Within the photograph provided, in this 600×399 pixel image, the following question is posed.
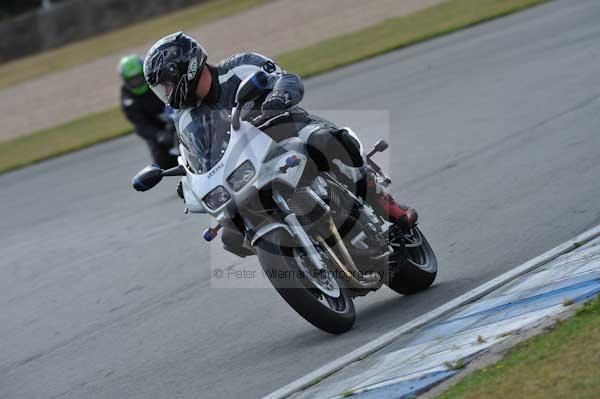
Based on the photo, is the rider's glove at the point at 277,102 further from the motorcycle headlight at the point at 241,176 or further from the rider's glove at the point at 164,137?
the rider's glove at the point at 164,137

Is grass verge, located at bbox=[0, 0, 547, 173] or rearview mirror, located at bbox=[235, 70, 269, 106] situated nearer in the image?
rearview mirror, located at bbox=[235, 70, 269, 106]

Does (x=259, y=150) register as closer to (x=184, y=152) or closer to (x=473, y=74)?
(x=184, y=152)

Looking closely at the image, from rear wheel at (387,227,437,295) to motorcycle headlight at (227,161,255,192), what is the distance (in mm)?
1163

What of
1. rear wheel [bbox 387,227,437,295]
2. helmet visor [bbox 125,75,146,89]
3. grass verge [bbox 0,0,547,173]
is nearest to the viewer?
rear wheel [bbox 387,227,437,295]

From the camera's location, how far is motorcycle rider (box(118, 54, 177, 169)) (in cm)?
1356

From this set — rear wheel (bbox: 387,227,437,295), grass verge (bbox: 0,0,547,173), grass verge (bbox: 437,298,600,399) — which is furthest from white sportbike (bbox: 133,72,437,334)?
grass verge (bbox: 0,0,547,173)

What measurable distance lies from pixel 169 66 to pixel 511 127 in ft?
19.7

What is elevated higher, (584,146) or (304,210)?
(304,210)

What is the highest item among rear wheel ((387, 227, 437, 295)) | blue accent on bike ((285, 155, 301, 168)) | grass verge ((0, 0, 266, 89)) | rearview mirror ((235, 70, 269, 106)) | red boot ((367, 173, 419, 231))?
rearview mirror ((235, 70, 269, 106))

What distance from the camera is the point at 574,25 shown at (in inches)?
654

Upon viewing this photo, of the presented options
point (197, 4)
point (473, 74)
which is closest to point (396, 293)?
point (473, 74)

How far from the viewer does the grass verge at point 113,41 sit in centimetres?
3018

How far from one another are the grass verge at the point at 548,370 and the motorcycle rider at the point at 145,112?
9.37m

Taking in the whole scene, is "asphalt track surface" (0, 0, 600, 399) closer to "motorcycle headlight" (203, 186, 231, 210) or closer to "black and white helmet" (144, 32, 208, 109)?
"motorcycle headlight" (203, 186, 231, 210)
